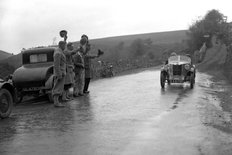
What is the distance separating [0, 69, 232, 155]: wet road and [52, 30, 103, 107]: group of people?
2.33ft

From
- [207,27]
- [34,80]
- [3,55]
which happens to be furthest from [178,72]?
[207,27]

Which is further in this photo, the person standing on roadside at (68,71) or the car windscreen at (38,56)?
the car windscreen at (38,56)

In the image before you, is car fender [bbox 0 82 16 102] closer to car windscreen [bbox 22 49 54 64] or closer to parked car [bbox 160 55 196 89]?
car windscreen [bbox 22 49 54 64]

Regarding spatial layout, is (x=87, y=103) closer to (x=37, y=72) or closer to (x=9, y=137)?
(x=37, y=72)

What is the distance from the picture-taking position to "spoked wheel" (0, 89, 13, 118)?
9249 millimetres

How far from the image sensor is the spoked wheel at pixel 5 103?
9249mm

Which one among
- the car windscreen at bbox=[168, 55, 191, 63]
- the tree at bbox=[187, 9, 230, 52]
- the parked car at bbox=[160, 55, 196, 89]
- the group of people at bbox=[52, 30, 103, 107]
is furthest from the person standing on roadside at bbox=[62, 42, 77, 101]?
the tree at bbox=[187, 9, 230, 52]

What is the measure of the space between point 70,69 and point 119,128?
524 cm

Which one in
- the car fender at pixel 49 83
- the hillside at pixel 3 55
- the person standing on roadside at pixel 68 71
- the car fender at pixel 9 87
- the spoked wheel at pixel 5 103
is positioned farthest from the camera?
the hillside at pixel 3 55

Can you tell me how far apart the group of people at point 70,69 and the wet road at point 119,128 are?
2.33ft

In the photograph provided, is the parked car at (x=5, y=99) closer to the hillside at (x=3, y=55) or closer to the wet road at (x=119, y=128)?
the wet road at (x=119, y=128)

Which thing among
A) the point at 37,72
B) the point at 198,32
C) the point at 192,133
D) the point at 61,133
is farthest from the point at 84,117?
the point at 198,32

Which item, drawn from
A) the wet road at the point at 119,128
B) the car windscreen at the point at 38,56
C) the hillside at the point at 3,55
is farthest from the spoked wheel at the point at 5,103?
the hillside at the point at 3,55

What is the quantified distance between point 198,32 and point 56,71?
146 ft
